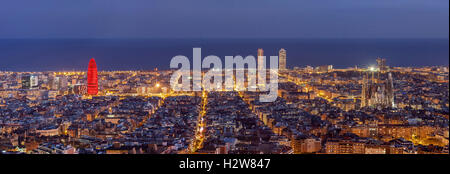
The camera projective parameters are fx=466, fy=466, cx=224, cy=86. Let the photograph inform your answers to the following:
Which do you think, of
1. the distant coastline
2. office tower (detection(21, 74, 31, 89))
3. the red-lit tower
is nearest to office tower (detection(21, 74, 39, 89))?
office tower (detection(21, 74, 31, 89))

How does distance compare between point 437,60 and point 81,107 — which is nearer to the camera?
point 81,107

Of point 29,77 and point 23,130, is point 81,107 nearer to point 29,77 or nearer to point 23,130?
point 23,130

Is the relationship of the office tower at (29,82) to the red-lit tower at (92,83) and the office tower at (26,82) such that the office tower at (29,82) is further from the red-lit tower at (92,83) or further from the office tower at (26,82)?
the red-lit tower at (92,83)

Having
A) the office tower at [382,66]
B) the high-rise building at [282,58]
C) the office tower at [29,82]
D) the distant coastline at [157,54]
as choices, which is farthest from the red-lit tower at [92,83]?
the office tower at [382,66]

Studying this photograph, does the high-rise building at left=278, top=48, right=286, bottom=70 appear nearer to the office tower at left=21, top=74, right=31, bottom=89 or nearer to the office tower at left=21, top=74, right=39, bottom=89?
the office tower at left=21, top=74, right=39, bottom=89

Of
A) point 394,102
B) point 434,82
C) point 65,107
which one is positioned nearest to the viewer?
point 65,107

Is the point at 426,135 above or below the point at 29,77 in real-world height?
below

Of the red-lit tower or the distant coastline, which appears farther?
the distant coastline

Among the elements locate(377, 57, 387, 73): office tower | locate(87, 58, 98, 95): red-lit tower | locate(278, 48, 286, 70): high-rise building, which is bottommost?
locate(87, 58, 98, 95): red-lit tower

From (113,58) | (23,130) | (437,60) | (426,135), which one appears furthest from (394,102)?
(113,58)
